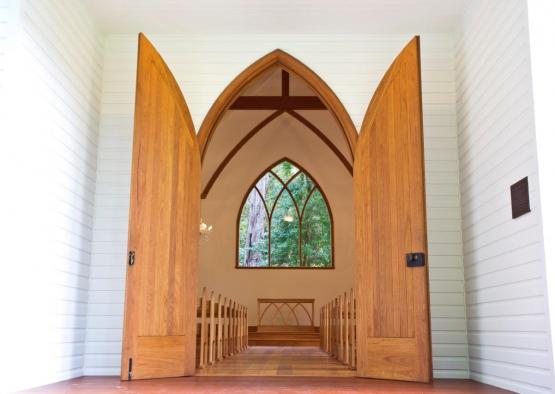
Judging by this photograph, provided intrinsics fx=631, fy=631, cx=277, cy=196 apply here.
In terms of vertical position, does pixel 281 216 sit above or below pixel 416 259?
above

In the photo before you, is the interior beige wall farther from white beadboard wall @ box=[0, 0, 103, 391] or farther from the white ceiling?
white beadboard wall @ box=[0, 0, 103, 391]

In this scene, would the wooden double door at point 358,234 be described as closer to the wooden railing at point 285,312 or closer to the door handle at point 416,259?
the door handle at point 416,259

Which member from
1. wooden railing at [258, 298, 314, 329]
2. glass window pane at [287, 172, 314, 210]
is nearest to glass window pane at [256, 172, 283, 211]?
glass window pane at [287, 172, 314, 210]

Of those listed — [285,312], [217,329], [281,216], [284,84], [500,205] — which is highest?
[284,84]

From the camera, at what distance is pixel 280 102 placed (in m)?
12.5

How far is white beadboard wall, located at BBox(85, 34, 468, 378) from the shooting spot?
6137mm

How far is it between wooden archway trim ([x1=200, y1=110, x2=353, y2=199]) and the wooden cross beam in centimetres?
103

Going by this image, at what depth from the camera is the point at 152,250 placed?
18.9 feet

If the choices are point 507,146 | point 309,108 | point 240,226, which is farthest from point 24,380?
point 240,226

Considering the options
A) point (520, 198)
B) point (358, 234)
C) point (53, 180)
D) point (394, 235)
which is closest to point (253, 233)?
point (358, 234)

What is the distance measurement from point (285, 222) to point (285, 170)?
1348 millimetres

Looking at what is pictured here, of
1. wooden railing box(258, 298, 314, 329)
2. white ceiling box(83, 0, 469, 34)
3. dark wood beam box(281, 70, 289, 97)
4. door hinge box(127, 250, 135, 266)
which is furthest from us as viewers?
wooden railing box(258, 298, 314, 329)

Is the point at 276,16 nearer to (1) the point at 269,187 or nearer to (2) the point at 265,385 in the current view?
(2) the point at 265,385

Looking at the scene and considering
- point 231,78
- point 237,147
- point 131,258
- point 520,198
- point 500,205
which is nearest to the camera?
point 520,198
